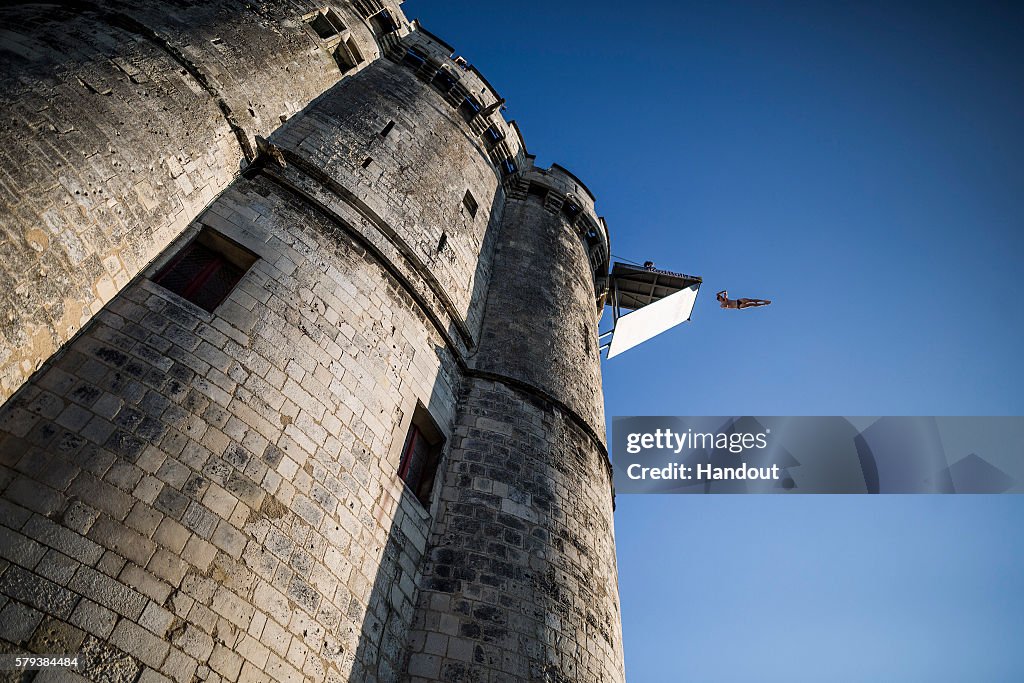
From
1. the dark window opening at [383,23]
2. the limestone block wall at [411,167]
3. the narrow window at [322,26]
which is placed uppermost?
the dark window opening at [383,23]

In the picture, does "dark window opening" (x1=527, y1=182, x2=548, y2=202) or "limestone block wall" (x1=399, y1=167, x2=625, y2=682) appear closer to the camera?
"limestone block wall" (x1=399, y1=167, x2=625, y2=682)

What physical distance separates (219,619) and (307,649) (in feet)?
2.24

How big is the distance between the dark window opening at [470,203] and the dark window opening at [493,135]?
2.29 metres

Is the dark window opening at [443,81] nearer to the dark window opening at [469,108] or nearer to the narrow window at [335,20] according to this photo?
the dark window opening at [469,108]

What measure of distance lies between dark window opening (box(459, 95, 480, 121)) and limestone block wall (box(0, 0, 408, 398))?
4.88m

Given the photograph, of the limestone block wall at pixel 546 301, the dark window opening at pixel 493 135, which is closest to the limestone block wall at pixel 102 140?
the limestone block wall at pixel 546 301

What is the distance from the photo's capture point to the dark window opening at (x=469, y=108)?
11266 millimetres

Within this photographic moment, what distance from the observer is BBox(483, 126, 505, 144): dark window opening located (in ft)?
38.8

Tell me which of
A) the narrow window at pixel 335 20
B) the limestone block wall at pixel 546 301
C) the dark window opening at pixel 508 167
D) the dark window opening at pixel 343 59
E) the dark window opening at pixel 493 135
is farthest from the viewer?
the dark window opening at pixel 508 167

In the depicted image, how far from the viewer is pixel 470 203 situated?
1009 cm

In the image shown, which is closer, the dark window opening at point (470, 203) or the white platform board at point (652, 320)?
the dark window opening at point (470, 203)

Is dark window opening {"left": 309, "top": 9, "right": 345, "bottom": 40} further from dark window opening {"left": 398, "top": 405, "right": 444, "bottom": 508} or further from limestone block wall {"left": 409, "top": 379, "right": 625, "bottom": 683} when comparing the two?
dark window opening {"left": 398, "top": 405, "right": 444, "bottom": 508}

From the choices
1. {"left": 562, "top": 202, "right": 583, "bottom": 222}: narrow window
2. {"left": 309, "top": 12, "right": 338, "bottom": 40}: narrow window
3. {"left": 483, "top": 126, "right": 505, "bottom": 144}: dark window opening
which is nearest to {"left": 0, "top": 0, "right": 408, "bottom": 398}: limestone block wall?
{"left": 309, "top": 12, "right": 338, "bottom": 40}: narrow window

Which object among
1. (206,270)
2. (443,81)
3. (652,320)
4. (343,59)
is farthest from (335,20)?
(652,320)
